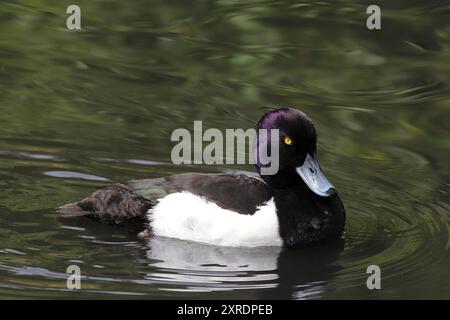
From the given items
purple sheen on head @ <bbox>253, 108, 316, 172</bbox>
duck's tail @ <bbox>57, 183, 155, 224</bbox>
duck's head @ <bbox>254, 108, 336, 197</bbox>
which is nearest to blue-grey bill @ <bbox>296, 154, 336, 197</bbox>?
duck's head @ <bbox>254, 108, 336, 197</bbox>

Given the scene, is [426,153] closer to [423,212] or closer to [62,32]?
[423,212]

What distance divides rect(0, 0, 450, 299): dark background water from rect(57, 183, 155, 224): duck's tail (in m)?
0.11

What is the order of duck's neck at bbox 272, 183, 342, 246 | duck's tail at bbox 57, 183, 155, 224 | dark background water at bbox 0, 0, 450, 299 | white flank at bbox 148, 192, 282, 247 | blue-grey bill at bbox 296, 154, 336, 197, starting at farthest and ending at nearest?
duck's tail at bbox 57, 183, 155, 224 < blue-grey bill at bbox 296, 154, 336, 197 < duck's neck at bbox 272, 183, 342, 246 < white flank at bbox 148, 192, 282, 247 < dark background water at bbox 0, 0, 450, 299

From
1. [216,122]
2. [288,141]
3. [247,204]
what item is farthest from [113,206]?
[216,122]

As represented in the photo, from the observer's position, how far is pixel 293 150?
10.6 meters

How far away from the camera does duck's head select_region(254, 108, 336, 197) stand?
34.4ft

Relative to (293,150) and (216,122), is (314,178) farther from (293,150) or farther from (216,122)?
(216,122)

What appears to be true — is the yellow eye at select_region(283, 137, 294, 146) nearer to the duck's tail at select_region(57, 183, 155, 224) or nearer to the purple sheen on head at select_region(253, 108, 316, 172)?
the purple sheen on head at select_region(253, 108, 316, 172)

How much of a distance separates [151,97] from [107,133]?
3.87ft

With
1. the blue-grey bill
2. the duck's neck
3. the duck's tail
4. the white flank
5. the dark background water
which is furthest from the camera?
the duck's tail

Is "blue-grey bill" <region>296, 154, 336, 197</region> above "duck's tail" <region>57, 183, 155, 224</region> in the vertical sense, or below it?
above

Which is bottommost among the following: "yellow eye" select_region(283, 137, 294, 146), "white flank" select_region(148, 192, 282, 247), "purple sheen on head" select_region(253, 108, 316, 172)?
"white flank" select_region(148, 192, 282, 247)

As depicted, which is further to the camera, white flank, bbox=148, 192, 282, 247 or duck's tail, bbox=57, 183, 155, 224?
duck's tail, bbox=57, 183, 155, 224

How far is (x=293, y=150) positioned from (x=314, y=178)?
0.31 m
